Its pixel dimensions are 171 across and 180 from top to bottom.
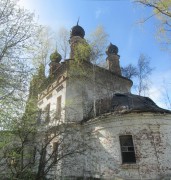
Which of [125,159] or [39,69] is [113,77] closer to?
[125,159]

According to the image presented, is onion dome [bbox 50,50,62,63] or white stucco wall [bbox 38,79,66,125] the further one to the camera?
onion dome [bbox 50,50,62,63]

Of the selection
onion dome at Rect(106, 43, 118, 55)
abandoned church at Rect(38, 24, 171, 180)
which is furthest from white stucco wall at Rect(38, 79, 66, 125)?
onion dome at Rect(106, 43, 118, 55)

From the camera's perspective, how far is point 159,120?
1198cm

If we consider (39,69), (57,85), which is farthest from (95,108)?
(39,69)

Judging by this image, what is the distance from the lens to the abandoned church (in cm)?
1104

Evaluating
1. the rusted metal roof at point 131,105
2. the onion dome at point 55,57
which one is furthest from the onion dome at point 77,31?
the rusted metal roof at point 131,105

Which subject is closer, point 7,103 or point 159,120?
point 7,103

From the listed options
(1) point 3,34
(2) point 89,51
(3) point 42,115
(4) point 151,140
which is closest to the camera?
(1) point 3,34

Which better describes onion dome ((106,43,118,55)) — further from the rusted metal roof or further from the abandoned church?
the rusted metal roof

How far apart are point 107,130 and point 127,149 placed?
1.55m

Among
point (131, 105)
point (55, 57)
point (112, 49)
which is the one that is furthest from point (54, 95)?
point (112, 49)

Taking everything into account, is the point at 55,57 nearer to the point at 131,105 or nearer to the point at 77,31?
the point at 77,31

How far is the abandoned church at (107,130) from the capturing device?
11039 millimetres

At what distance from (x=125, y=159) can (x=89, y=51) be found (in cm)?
819
